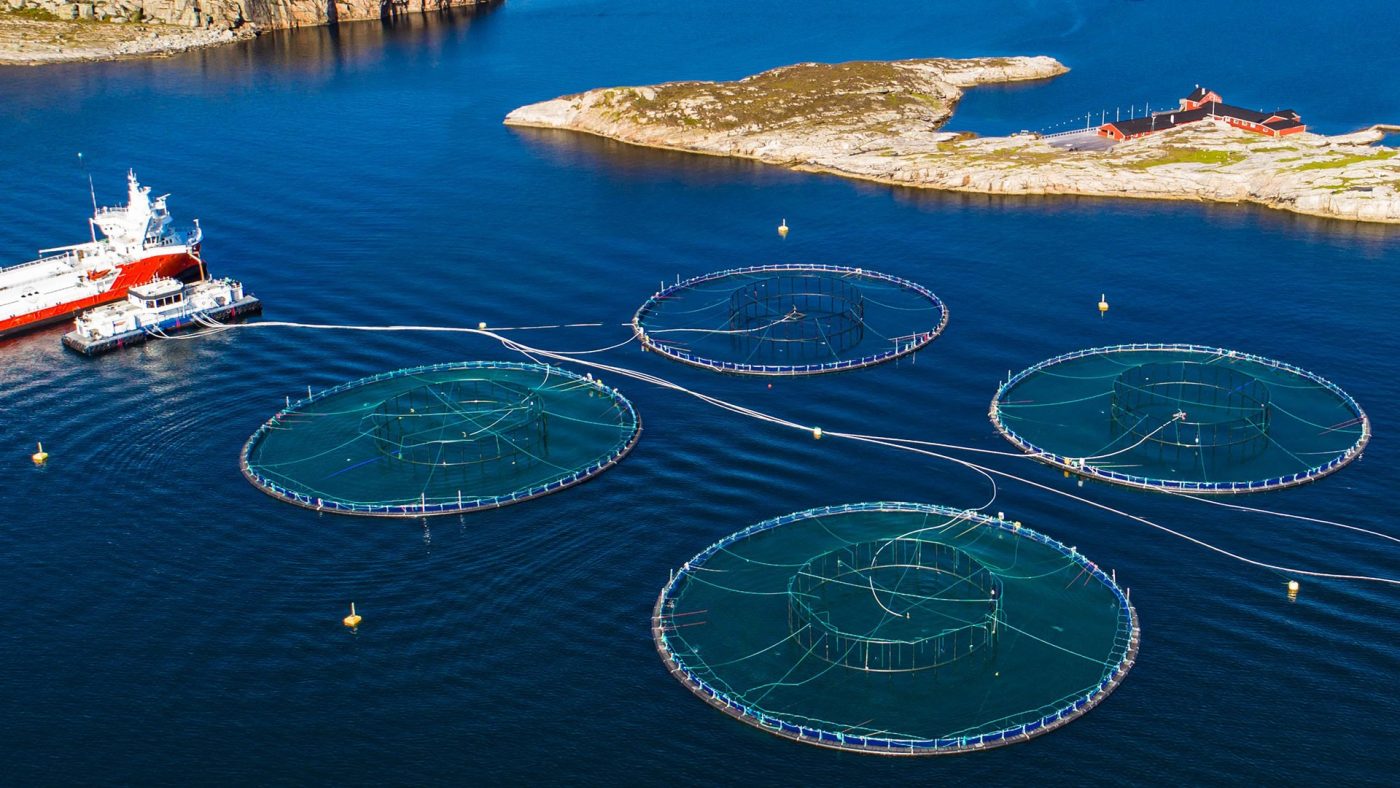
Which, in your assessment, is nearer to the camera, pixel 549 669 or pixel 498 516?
pixel 549 669

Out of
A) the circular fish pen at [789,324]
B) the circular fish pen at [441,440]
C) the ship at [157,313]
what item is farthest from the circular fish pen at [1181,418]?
the ship at [157,313]

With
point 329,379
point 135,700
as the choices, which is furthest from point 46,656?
point 329,379

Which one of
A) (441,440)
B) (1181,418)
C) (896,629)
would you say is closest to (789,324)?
(441,440)

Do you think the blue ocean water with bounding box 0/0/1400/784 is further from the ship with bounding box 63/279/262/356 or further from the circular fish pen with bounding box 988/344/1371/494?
the ship with bounding box 63/279/262/356

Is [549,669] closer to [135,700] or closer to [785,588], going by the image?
[785,588]

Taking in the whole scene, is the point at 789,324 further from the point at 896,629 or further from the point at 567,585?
the point at 896,629

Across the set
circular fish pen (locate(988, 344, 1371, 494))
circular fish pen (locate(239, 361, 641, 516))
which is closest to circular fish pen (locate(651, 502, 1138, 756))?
circular fish pen (locate(988, 344, 1371, 494))
